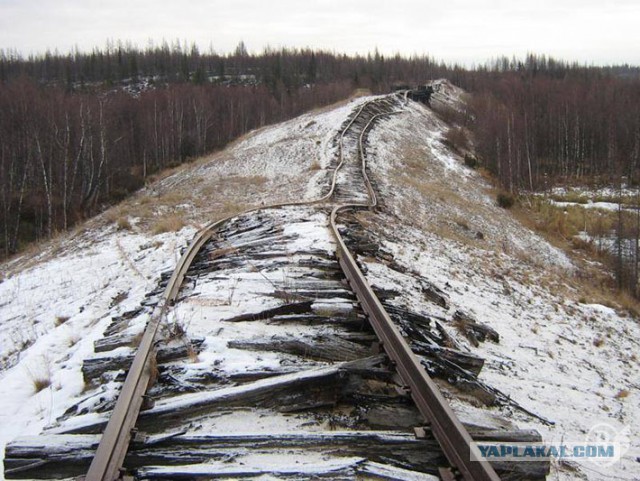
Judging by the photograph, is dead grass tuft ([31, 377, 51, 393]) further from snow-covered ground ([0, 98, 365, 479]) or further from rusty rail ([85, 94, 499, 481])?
rusty rail ([85, 94, 499, 481])

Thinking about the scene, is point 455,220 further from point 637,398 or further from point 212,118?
point 212,118

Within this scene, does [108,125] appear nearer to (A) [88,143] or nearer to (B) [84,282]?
(A) [88,143]

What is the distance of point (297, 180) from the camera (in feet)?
59.0

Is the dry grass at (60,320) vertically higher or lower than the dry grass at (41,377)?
lower

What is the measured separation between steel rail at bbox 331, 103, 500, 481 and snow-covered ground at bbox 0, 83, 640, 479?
0.34 meters

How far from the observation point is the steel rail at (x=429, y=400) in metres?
2.62

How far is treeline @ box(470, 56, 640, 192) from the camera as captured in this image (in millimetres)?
42938

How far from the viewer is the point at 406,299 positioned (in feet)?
21.2

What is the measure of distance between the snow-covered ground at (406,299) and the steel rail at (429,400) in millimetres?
337

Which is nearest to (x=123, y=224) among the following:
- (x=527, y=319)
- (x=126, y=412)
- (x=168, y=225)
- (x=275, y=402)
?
(x=168, y=225)

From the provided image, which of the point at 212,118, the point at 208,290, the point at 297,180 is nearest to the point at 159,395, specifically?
the point at 208,290

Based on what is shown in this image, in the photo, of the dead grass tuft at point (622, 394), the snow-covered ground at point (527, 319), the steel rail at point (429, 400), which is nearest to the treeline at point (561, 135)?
the snow-covered ground at point (527, 319)

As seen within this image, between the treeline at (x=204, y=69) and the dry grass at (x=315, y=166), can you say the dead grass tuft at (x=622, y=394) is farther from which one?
the treeline at (x=204, y=69)

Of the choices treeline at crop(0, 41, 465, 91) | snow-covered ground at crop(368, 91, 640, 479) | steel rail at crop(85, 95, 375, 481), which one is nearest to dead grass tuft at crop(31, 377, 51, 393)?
steel rail at crop(85, 95, 375, 481)
